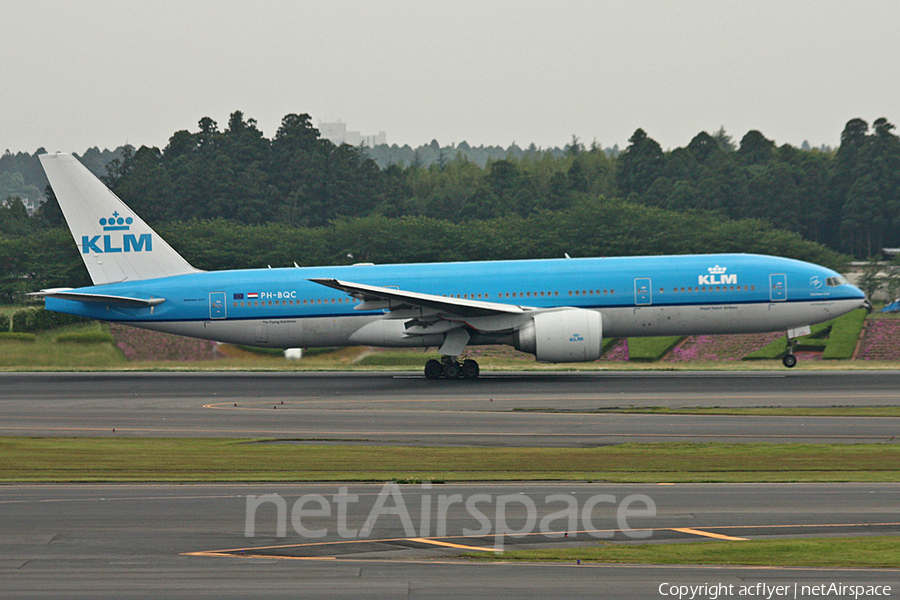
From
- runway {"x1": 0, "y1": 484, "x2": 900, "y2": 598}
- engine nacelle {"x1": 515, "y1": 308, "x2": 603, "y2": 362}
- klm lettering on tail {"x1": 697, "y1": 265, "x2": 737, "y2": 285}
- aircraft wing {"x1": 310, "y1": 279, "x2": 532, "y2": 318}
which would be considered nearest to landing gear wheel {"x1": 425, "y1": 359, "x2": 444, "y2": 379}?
aircraft wing {"x1": 310, "y1": 279, "x2": 532, "y2": 318}

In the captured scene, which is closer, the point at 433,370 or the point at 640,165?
the point at 433,370

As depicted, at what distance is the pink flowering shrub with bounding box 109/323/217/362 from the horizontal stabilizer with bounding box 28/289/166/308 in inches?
207

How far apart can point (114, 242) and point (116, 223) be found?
84cm

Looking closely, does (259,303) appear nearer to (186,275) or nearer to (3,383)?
(186,275)

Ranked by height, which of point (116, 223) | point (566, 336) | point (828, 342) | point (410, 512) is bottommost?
point (410, 512)

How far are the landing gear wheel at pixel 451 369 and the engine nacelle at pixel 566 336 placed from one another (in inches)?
141

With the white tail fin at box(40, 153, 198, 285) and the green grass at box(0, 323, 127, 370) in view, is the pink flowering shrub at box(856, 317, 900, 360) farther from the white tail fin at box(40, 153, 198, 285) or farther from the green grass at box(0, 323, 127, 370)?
the green grass at box(0, 323, 127, 370)

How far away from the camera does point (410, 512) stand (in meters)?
15.1

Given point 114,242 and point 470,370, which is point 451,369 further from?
point 114,242

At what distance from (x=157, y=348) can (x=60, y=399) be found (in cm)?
1215

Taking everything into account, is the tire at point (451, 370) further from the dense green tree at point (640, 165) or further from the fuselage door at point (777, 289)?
the dense green tree at point (640, 165)

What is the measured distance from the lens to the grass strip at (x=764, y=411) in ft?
89.7

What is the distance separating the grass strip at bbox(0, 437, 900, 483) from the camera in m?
18.7

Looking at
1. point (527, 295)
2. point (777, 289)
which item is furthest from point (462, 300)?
point (777, 289)
